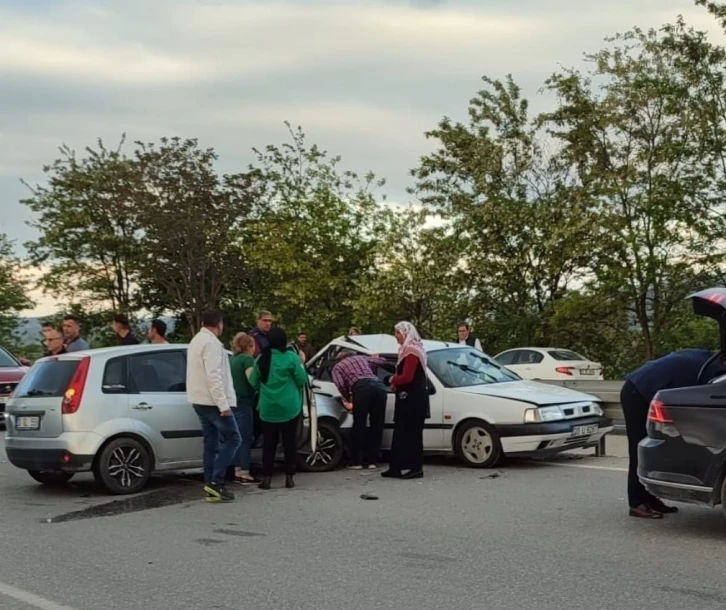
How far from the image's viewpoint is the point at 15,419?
10.4m

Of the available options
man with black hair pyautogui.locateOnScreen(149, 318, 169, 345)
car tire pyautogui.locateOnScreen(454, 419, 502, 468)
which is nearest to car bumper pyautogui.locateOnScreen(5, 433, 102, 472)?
man with black hair pyautogui.locateOnScreen(149, 318, 169, 345)

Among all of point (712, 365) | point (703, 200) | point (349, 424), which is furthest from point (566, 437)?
point (703, 200)

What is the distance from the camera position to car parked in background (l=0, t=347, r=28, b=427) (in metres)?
18.7

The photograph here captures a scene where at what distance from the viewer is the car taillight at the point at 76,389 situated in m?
9.94

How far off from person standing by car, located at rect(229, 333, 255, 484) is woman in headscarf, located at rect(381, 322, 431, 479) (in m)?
1.56

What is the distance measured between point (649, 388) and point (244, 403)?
4.53 m

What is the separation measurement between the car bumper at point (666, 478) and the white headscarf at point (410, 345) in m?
3.51

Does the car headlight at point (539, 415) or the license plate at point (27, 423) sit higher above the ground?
the car headlight at point (539, 415)

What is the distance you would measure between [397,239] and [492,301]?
4077mm

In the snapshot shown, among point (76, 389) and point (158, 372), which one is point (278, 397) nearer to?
point (158, 372)

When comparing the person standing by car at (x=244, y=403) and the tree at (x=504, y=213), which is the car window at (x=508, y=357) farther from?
the person standing by car at (x=244, y=403)

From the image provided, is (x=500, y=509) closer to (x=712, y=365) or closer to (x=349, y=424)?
(x=712, y=365)

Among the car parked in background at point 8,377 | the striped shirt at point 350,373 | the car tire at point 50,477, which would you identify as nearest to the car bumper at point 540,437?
the striped shirt at point 350,373

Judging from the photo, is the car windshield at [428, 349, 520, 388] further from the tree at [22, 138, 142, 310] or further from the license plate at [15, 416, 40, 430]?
the tree at [22, 138, 142, 310]
